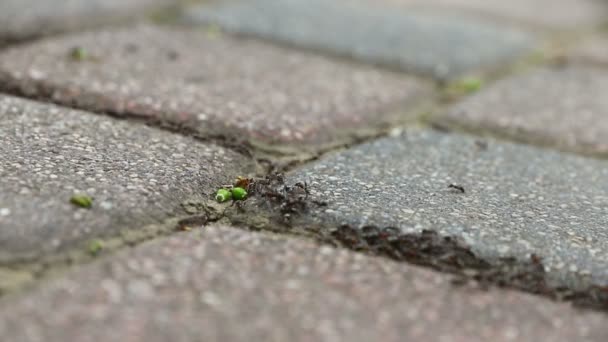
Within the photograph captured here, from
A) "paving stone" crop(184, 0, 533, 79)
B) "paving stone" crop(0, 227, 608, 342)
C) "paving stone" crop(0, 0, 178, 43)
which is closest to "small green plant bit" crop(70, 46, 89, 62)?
"paving stone" crop(0, 0, 178, 43)

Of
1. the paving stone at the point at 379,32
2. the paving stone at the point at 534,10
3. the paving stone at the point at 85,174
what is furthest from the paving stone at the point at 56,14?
the paving stone at the point at 534,10

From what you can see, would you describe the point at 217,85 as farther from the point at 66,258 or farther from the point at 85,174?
the point at 66,258

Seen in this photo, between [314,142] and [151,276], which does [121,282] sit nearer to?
[151,276]

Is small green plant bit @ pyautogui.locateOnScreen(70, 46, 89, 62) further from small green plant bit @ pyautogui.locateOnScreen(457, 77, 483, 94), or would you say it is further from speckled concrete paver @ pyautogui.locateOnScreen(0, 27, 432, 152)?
small green plant bit @ pyautogui.locateOnScreen(457, 77, 483, 94)

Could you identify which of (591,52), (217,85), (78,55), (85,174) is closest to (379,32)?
(591,52)

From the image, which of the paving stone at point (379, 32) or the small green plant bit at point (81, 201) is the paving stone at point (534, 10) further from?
the small green plant bit at point (81, 201)

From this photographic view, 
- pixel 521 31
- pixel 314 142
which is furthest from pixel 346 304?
pixel 521 31
